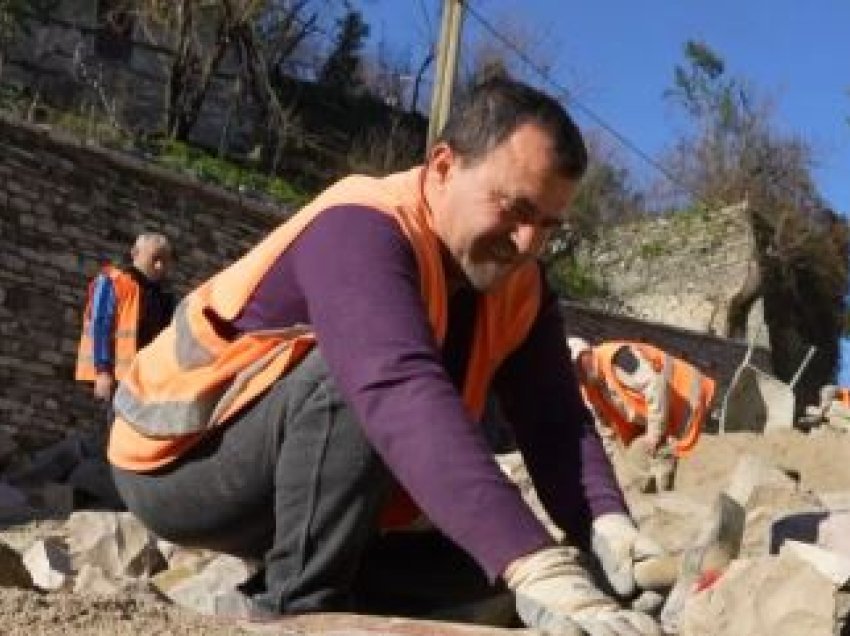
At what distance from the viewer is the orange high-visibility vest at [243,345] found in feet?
8.30

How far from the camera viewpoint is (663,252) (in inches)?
758

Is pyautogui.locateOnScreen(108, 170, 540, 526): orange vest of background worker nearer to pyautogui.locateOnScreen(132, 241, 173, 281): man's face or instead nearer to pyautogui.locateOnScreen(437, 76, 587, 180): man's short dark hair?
pyautogui.locateOnScreen(437, 76, 587, 180): man's short dark hair

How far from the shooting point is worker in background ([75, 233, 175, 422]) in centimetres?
723

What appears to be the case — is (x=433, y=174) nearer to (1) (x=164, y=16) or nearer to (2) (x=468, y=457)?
(2) (x=468, y=457)

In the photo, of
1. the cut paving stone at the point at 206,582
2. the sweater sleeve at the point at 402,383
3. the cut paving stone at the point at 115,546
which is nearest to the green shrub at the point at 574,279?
the cut paving stone at the point at 115,546

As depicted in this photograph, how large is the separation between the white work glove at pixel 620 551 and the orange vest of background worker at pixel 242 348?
0.34 meters

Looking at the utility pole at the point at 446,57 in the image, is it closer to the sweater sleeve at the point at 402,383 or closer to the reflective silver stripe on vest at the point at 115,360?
the reflective silver stripe on vest at the point at 115,360

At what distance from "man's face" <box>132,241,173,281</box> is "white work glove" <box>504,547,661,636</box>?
17.6 ft

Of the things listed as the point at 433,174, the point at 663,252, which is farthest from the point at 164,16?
the point at 433,174

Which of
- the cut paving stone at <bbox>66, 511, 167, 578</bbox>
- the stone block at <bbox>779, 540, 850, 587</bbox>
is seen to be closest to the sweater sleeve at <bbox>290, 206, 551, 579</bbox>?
the stone block at <bbox>779, 540, 850, 587</bbox>

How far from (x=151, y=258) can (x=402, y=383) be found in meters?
5.23

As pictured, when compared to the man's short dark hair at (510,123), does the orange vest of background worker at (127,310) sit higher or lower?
lower

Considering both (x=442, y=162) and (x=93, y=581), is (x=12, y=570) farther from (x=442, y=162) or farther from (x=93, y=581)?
(x=442, y=162)

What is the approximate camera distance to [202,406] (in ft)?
8.52
